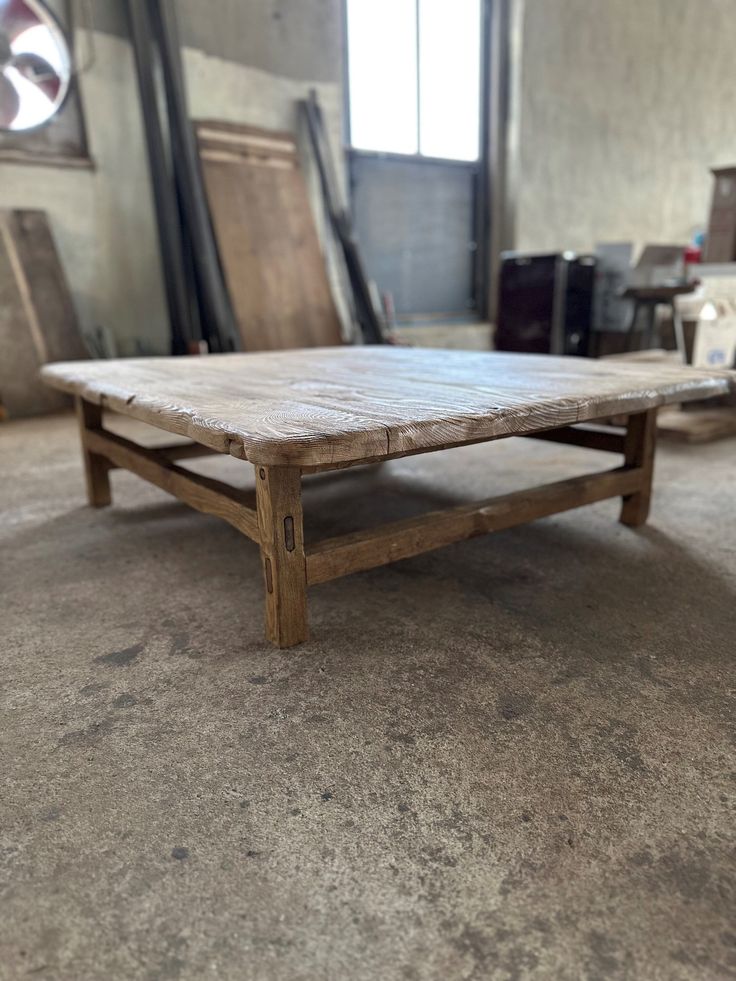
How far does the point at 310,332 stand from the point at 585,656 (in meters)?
3.54

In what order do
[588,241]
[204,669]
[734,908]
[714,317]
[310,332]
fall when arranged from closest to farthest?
[734,908], [204,669], [714,317], [310,332], [588,241]

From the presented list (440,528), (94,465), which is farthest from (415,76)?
(440,528)

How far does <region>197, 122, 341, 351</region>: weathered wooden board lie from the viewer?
4.15 meters

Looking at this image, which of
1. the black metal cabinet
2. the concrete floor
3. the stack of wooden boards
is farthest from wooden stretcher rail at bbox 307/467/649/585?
the black metal cabinet

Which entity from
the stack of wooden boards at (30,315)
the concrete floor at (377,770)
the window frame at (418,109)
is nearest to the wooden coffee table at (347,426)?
the concrete floor at (377,770)

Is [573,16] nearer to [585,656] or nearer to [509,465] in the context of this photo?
[509,465]

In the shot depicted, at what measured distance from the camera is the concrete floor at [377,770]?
69 cm

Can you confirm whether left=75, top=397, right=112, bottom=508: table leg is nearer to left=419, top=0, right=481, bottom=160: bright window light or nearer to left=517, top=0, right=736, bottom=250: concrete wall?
left=419, top=0, right=481, bottom=160: bright window light

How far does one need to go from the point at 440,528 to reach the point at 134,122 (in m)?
3.84

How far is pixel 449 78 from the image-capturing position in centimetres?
544

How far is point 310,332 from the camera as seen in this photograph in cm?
443

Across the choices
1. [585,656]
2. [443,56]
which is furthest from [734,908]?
[443,56]

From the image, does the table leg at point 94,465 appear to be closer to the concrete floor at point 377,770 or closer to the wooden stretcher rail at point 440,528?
the concrete floor at point 377,770

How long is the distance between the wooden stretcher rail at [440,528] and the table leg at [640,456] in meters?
0.14
